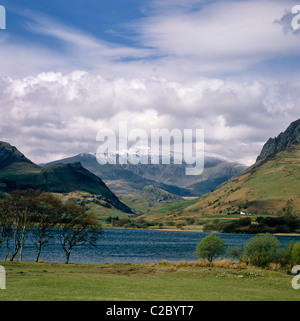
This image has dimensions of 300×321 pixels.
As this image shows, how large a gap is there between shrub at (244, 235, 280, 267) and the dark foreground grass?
13956 mm

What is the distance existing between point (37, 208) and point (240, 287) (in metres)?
46.7

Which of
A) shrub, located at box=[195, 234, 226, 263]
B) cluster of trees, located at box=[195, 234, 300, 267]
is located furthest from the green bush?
shrub, located at box=[195, 234, 226, 263]

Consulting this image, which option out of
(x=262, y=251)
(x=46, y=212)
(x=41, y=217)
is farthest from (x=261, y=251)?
(x=41, y=217)

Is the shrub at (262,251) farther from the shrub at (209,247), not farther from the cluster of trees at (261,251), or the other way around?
the shrub at (209,247)

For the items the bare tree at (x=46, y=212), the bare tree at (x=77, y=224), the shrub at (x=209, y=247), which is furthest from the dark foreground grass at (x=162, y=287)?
the bare tree at (x=46, y=212)

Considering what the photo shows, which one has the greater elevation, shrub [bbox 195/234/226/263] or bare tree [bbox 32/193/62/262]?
bare tree [bbox 32/193/62/262]

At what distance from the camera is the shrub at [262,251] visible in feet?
204

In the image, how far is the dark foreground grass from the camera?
27547 mm

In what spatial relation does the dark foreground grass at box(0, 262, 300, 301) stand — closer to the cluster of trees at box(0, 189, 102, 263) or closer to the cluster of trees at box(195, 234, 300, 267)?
the cluster of trees at box(195, 234, 300, 267)

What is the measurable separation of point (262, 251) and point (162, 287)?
3331 centimetres

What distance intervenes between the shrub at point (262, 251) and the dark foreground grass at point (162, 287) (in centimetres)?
1396
